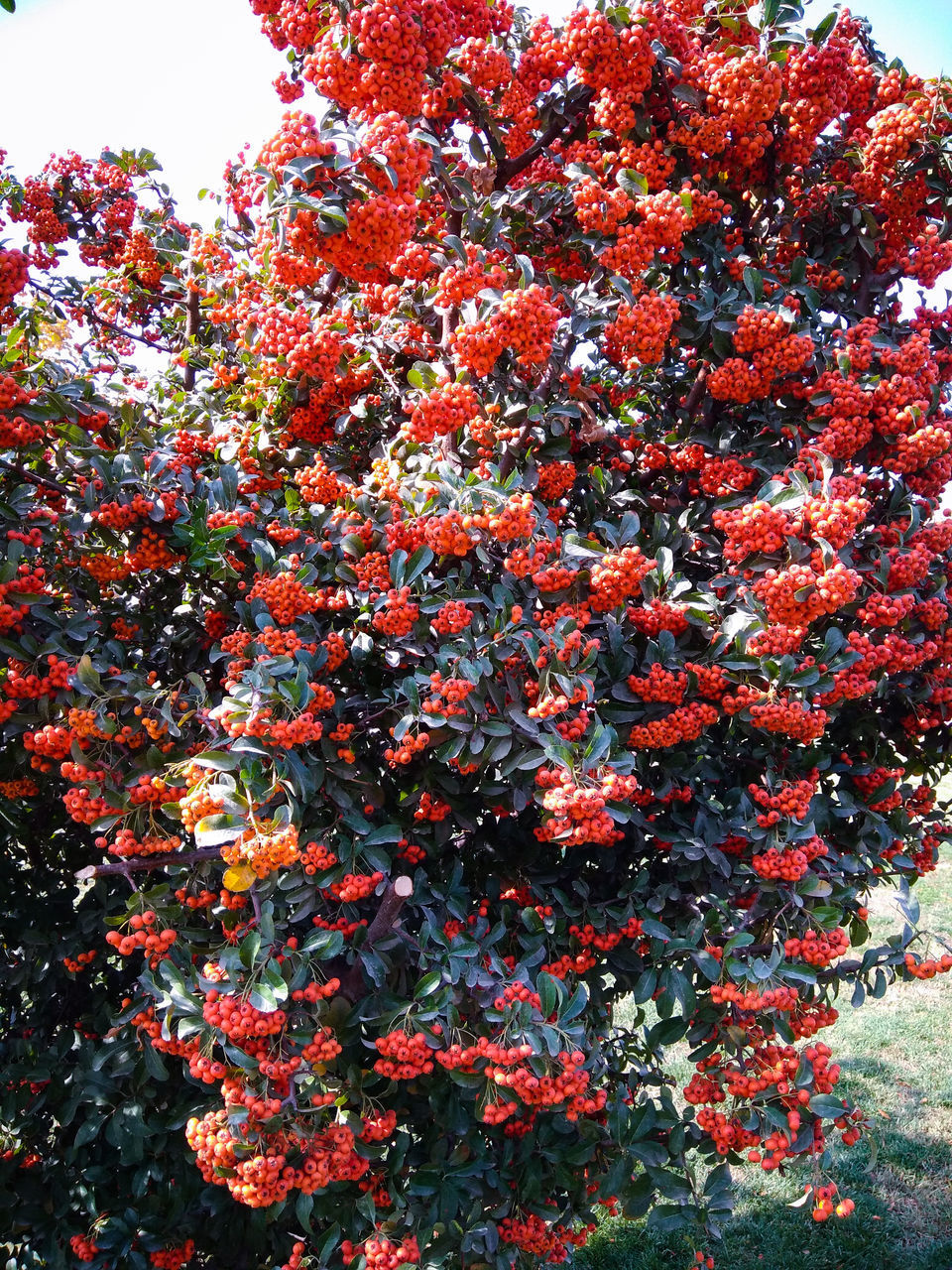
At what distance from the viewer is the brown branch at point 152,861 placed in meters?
2.01

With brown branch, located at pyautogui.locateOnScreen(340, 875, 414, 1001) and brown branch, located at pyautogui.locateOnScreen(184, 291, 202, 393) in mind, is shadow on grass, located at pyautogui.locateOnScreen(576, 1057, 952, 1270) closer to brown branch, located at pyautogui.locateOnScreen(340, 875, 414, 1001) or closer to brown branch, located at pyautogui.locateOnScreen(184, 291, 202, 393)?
brown branch, located at pyautogui.locateOnScreen(340, 875, 414, 1001)

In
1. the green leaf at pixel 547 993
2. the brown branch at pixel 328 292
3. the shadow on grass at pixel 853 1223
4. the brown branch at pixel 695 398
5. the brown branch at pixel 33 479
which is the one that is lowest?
the shadow on grass at pixel 853 1223

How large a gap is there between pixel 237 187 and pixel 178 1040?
3.18 meters

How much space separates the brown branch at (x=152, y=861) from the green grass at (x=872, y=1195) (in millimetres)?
2584

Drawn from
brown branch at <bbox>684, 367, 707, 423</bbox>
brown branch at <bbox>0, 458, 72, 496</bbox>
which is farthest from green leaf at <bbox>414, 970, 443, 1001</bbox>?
brown branch at <bbox>684, 367, 707, 423</bbox>

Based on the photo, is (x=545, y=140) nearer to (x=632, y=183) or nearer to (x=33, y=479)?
(x=632, y=183)

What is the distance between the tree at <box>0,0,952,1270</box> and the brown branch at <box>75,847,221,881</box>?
3 centimetres

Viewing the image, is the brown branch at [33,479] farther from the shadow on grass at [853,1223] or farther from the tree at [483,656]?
the shadow on grass at [853,1223]

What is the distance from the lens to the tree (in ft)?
7.00

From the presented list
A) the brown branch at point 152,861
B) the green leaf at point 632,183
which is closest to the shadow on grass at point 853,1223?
the brown branch at point 152,861

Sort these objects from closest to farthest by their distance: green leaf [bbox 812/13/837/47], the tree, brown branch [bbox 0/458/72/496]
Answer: the tree, brown branch [bbox 0/458/72/496], green leaf [bbox 812/13/837/47]

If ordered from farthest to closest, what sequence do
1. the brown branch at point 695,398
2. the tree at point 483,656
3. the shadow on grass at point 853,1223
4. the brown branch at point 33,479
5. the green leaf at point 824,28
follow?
1. the shadow on grass at point 853,1223
2. the brown branch at point 695,398
3. the green leaf at point 824,28
4. the brown branch at point 33,479
5. the tree at point 483,656

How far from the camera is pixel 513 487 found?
2.27m

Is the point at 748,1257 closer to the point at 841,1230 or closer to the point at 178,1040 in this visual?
the point at 841,1230
